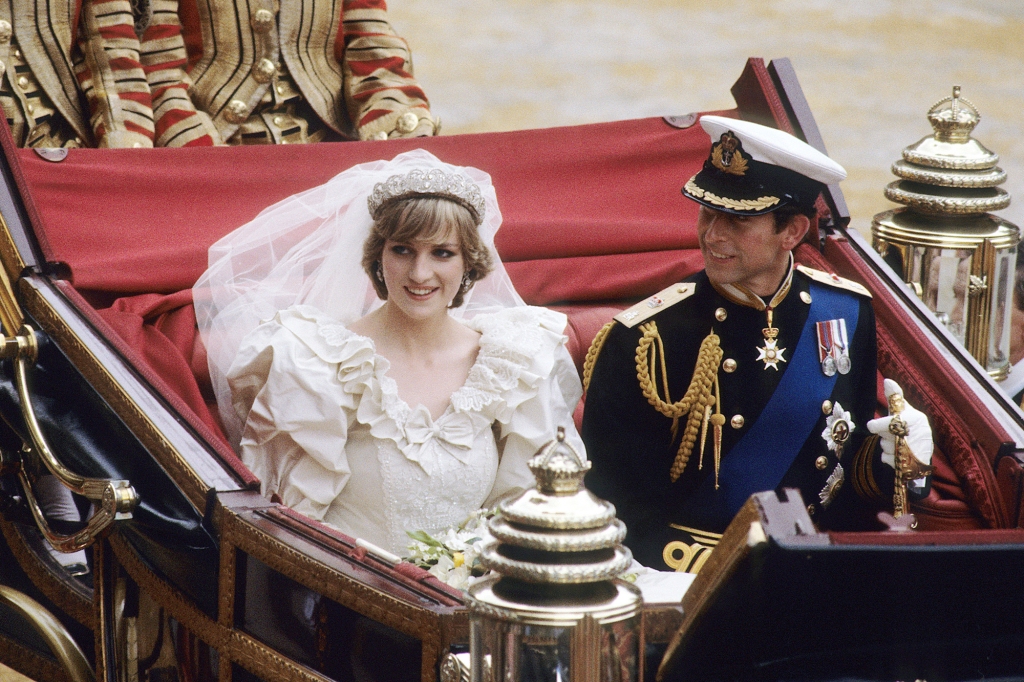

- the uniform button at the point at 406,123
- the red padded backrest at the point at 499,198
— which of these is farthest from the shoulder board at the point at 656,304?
the uniform button at the point at 406,123

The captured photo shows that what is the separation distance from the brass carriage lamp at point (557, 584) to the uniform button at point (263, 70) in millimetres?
2314

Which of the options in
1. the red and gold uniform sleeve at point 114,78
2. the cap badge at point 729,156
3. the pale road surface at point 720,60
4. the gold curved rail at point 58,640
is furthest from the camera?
the pale road surface at point 720,60

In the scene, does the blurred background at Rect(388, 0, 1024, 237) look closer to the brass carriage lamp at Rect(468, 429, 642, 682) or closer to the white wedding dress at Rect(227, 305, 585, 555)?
the white wedding dress at Rect(227, 305, 585, 555)

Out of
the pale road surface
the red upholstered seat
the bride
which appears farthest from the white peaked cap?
the pale road surface

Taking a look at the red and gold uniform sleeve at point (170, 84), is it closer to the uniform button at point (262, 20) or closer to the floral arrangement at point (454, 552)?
the uniform button at point (262, 20)

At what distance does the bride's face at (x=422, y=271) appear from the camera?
7.49 feet

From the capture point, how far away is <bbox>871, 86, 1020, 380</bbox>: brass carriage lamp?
134 inches

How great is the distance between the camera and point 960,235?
3428 mm

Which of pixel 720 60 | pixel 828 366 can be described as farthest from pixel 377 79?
pixel 720 60

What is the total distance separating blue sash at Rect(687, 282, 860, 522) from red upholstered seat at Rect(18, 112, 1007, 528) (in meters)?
0.35

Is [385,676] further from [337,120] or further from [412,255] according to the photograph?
[337,120]

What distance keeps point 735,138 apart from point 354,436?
787 millimetres

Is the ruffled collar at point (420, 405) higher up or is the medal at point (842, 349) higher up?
the medal at point (842, 349)

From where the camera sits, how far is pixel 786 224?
2188 mm
